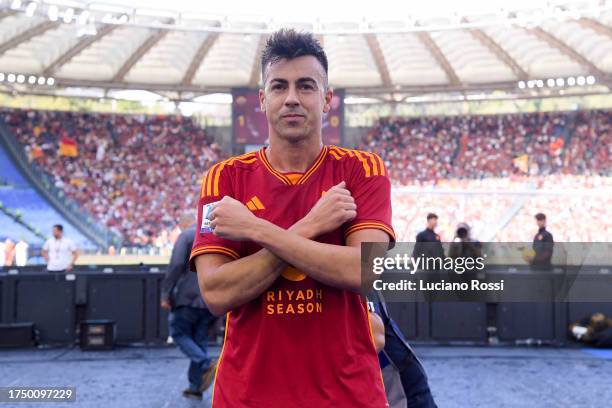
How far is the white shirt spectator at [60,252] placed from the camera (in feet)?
39.0

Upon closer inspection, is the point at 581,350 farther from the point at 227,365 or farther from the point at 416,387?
the point at 227,365

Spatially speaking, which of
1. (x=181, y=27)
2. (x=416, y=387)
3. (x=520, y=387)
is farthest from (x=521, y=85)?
(x=416, y=387)

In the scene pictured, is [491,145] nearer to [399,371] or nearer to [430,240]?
[430,240]

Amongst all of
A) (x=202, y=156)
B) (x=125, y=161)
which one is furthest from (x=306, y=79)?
(x=202, y=156)

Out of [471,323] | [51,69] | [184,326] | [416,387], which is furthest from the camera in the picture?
[51,69]

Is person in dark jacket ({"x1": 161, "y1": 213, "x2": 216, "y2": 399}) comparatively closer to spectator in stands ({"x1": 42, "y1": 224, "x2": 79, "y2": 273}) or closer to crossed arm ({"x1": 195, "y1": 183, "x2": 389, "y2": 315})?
crossed arm ({"x1": 195, "y1": 183, "x2": 389, "y2": 315})

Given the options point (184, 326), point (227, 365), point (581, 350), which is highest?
point (227, 365)

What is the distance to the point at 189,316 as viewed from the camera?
Answer: 6965mm

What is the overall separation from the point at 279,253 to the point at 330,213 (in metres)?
0.21

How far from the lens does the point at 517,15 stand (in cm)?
2119

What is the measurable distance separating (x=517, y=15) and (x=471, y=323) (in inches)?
583

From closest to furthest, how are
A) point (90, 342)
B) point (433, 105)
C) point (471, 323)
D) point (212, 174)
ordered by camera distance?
point (212, 174), point (90, 342), point (471, 323), point (433, 105)

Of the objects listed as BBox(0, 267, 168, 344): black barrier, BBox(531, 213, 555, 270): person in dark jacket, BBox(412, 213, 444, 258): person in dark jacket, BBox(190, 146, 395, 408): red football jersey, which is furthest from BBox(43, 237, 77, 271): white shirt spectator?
BBox(190, 146, 395, 408): red football jersey

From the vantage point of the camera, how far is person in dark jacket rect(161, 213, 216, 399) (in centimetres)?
671
